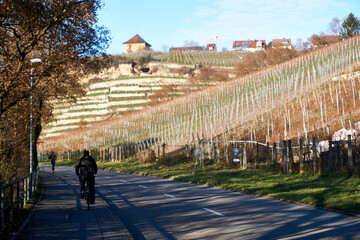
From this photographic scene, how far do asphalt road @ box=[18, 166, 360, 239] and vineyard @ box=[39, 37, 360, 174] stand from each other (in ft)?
44.4

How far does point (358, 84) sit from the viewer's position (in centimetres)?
3872

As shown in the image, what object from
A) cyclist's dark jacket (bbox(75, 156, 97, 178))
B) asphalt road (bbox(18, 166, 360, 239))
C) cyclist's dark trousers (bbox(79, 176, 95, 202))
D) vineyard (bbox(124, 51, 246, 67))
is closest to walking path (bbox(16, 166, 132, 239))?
asphalt road (bbox(18, 166, 360, 239))

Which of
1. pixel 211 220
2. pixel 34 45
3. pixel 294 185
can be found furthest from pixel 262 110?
pixel 211 220

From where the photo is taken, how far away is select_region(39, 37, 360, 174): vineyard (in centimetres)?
3456

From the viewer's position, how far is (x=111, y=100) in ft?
400

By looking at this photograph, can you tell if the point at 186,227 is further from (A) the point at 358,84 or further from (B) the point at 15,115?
(A) the point at 358,84

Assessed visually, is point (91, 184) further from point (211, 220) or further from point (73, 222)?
point (211, 220)

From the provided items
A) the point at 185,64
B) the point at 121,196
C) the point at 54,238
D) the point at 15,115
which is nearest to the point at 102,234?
the point at 54,238

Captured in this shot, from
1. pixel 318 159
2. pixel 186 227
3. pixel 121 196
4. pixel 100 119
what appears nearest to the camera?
pixel 186 227

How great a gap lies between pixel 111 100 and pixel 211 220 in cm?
11092

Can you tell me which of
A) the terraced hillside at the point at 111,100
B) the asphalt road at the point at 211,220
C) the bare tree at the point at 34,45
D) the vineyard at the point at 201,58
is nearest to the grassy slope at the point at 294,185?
the asphalt road at the point at 211,220

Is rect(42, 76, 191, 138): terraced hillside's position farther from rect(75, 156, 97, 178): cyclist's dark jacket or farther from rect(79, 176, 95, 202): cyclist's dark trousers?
rect(79, 176, 95, 202): cyclist's dark trousers

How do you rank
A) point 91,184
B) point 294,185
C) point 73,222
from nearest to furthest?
1. point 73,222
2. point 91,184
3. point 294,185

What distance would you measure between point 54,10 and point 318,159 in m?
14.8
